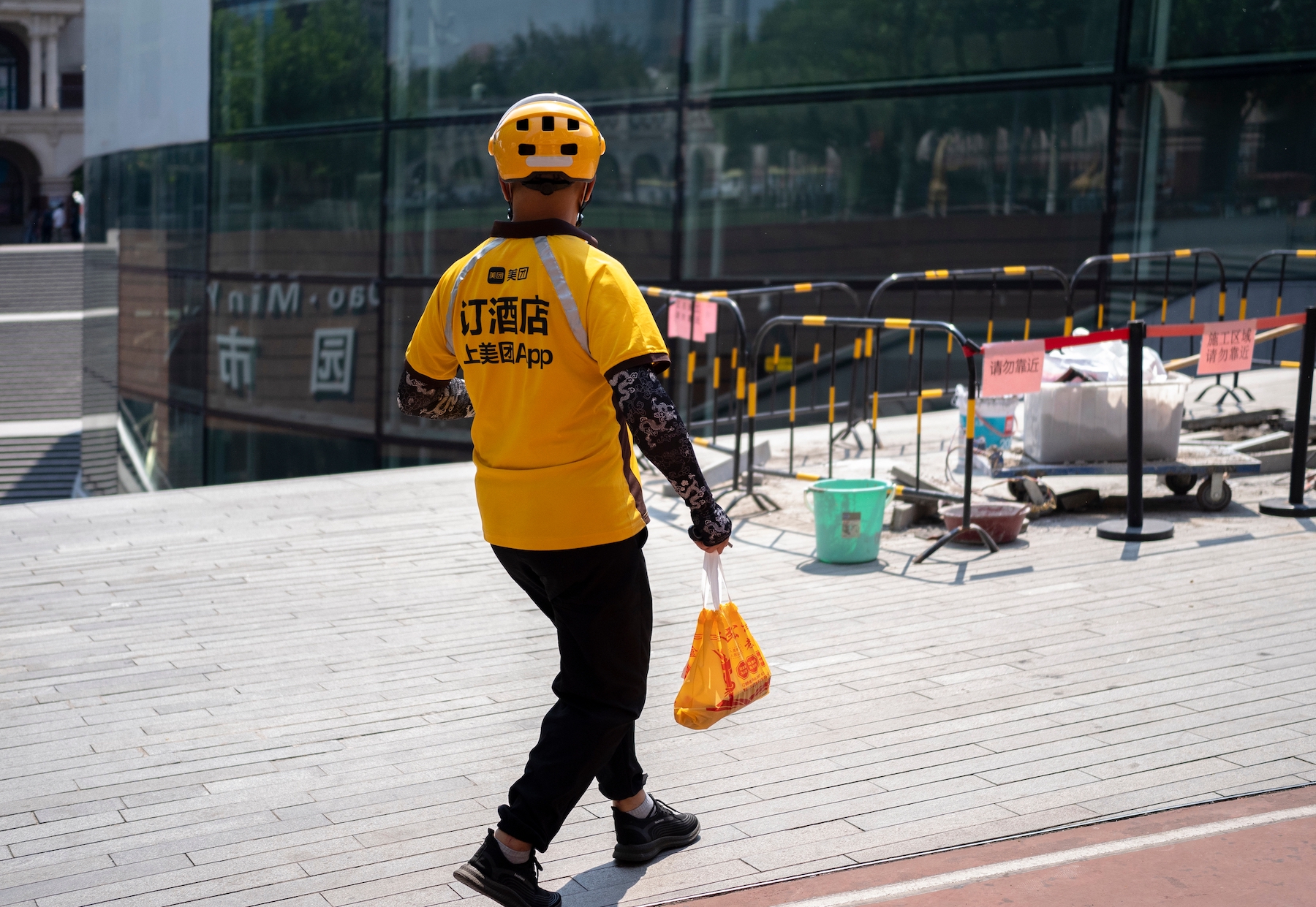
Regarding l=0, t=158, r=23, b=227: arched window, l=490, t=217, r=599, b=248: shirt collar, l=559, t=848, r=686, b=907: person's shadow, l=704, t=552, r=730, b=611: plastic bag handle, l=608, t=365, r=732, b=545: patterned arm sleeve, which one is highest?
l=0, t=158, r=23, b=227: arched window

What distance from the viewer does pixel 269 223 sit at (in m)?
18.0

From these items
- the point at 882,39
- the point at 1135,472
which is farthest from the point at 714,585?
the point at 882,39

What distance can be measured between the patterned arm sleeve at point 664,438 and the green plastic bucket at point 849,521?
3.85 metres

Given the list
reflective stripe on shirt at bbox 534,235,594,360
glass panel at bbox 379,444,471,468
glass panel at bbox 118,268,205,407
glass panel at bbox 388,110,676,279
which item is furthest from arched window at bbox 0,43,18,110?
reflective stripe on shirt at bbox 534,235,594,360

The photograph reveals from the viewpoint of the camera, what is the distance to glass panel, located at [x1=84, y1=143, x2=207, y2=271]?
1909 centimetres

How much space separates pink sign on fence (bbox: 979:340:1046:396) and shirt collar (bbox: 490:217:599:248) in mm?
4474

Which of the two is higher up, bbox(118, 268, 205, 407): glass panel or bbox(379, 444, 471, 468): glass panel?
bbox(118, 268, 205, 407): glass panel

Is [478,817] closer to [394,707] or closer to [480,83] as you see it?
[394,707]

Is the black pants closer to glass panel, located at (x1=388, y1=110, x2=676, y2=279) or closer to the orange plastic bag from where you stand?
the orange plastic bag

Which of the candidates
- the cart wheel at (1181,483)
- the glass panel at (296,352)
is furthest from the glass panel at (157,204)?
the cart wheel at (1181,483)

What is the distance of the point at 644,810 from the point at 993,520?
14.5ft

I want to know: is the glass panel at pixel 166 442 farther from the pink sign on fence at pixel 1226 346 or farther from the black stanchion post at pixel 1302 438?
the black stanchion post at pixel 1302 438

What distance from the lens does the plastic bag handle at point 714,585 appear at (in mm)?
3574

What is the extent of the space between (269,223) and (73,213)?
50.8 metres
